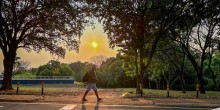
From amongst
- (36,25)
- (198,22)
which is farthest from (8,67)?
(198,22)

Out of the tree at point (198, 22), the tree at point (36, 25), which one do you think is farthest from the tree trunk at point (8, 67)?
the tree at point (198, 22)

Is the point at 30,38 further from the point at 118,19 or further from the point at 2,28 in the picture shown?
the point at 118,19

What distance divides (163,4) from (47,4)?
28.8ft

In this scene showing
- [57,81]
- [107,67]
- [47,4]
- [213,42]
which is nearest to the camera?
[47,4]

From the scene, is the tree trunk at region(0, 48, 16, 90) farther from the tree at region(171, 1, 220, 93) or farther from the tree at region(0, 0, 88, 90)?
the tree at region(171, 1, 220, 93)

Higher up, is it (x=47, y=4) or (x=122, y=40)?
(x=47, y=4)

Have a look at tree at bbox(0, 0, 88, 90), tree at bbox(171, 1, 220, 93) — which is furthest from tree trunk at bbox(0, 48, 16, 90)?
tree at bbox(171, 1, 220, 93)

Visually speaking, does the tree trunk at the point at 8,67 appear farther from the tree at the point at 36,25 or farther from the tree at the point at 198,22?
A: the tree at the point at 198,22

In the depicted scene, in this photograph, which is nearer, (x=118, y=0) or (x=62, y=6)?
(x=118, y=0)

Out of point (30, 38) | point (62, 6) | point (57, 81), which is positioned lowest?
point (57, 81)

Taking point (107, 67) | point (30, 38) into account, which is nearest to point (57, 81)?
point (107, 67)

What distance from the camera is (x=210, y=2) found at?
27266 millimetres

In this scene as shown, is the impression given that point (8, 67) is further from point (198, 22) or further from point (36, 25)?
point (198, 22)

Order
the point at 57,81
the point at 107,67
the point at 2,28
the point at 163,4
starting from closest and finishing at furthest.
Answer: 1. the point at 163,4
2. the point at 2,28
3. the point at 57,81
4. the point at 107,67
